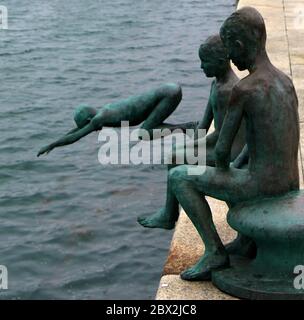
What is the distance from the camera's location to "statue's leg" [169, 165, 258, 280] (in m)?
5.77

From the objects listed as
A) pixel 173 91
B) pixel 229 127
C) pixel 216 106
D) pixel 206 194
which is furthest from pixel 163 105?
pixel 229 127

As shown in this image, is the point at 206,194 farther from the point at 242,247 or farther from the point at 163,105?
the point at 163,105

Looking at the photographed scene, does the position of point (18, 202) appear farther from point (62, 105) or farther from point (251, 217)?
point (251, 217)

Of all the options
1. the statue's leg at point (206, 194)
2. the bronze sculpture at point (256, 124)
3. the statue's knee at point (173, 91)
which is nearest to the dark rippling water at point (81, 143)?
the statue's knee at point (173, 91)

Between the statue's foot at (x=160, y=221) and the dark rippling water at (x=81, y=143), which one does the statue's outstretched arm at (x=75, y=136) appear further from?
the dark rippling water at (x=81, y=143)

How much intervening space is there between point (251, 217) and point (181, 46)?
48.6 ft

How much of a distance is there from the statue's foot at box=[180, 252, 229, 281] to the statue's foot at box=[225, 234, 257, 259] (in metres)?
0.19

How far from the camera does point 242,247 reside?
6.16m

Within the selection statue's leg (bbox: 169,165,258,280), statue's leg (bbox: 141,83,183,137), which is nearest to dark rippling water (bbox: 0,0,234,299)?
statue's leg (bbox: 141,83,183,137)

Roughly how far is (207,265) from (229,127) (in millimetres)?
954

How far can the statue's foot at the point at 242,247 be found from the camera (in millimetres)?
6098

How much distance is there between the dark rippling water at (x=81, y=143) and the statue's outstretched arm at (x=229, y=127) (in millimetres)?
3416

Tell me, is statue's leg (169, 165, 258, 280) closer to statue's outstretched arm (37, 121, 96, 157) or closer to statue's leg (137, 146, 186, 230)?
statue's leg (137, 146, 186, 230)

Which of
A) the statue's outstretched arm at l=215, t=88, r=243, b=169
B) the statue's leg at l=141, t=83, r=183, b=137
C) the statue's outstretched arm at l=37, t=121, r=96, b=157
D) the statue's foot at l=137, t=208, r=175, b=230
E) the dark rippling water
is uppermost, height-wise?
the statue's outstretched arm at l=215, t=88, r=243, b=169
